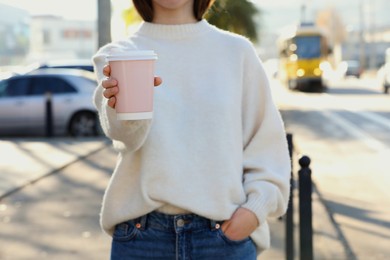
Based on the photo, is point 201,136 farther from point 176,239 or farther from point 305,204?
point 305,204

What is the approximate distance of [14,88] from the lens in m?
17.0

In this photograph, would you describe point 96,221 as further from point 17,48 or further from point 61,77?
point 17,48

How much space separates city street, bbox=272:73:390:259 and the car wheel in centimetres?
391

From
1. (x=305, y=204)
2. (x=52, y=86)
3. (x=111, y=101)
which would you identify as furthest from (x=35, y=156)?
(x=111, y=101)

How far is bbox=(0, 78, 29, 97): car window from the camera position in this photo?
17.0m

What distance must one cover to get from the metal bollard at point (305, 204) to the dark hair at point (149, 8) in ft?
8.42

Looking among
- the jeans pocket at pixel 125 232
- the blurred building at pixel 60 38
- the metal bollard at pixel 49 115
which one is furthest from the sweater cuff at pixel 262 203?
the blurred building at pixel 60 38

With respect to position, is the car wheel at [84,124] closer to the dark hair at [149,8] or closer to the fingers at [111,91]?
the dark hair at [149,8]

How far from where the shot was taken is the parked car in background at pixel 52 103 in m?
16.7

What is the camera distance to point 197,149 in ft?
7.67

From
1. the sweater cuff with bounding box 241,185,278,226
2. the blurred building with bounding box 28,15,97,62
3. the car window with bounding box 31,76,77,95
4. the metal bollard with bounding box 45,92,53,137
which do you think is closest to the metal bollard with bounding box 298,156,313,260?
the sweater cuff with bounding box 241,185,278,226

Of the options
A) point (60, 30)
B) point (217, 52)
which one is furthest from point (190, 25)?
point (60, 30)

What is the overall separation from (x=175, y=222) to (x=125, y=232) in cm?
16

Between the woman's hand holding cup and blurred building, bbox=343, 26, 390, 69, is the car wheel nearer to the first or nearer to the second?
the woman's hand holding cup
